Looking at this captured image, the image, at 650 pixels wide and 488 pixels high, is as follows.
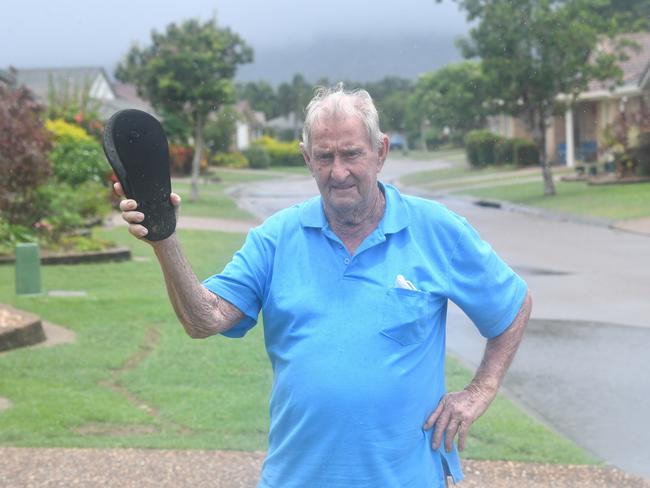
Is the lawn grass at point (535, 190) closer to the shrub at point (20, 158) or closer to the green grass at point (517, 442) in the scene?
the shrub at point (20, 158)

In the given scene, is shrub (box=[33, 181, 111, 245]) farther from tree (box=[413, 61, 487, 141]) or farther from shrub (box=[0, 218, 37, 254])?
tree (box=[413, 61, 487, 141])

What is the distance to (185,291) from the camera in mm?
2816

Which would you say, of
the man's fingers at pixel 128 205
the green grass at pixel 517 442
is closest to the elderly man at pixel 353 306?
the man's fingers at pixel 128 205

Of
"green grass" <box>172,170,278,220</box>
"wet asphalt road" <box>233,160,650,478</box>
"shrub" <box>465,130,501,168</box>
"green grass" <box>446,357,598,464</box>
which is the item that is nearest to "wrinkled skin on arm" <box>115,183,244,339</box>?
"green grass" <box>446,357,598,464</box>

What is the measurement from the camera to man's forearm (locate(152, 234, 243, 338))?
274 centimetres

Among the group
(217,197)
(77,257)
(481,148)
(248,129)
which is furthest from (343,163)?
(248,129)

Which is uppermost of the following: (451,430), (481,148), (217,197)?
(451,430)

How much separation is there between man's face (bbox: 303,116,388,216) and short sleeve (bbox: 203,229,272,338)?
0.77 feet

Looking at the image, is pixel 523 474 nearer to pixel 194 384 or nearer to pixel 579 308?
pixel 194 384

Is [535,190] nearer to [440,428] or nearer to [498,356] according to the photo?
[498,356]

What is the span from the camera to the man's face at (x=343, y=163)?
2932 millimetres

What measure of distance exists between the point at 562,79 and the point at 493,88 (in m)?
1.86

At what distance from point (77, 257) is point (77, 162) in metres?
6.85

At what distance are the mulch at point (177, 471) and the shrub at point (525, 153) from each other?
43438 millimetres
